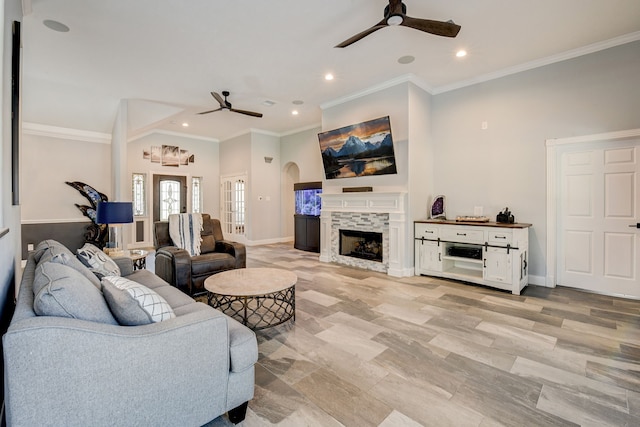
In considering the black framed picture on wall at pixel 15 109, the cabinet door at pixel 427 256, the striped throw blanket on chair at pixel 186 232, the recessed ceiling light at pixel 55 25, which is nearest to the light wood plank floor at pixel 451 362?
the cabinet door at pixel 427 256

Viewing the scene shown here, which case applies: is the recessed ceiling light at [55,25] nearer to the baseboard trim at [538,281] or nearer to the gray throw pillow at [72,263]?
the gray throw pillow at [72,263]

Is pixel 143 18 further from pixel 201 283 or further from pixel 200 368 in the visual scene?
pixel 200 368

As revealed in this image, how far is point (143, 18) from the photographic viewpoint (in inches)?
121

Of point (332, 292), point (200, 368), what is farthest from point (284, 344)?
point (332, 292)

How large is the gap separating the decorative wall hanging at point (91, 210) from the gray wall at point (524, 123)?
6980mm

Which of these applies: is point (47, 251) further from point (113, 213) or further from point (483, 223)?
point (483, 223)

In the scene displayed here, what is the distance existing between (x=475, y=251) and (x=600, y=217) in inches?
59.3

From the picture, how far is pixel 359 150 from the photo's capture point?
513cm

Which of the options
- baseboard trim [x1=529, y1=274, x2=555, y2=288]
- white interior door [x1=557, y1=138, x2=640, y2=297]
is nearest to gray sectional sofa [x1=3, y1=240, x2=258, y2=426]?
baseboard trim [x1=529, y1=274, x2=555, y2=288]

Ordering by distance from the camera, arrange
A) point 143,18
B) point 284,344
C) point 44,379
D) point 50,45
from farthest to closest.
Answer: point 50,45 < point 143,18 < point 284,344 < point 44,379

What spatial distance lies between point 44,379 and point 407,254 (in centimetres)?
434

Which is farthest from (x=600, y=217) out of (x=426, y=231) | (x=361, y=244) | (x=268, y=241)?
(x=268, y=241)

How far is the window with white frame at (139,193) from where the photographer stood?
7.68 metres

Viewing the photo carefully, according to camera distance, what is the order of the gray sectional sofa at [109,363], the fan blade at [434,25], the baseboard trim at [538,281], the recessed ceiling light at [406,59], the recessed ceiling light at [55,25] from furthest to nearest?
the baseboard trim at [538,281] < the recessed ceiling light at [406,59] < the recessed ceiling light at [55,25] < the fan blade at [434,25] < the gray sectional sofa at [109,363]
